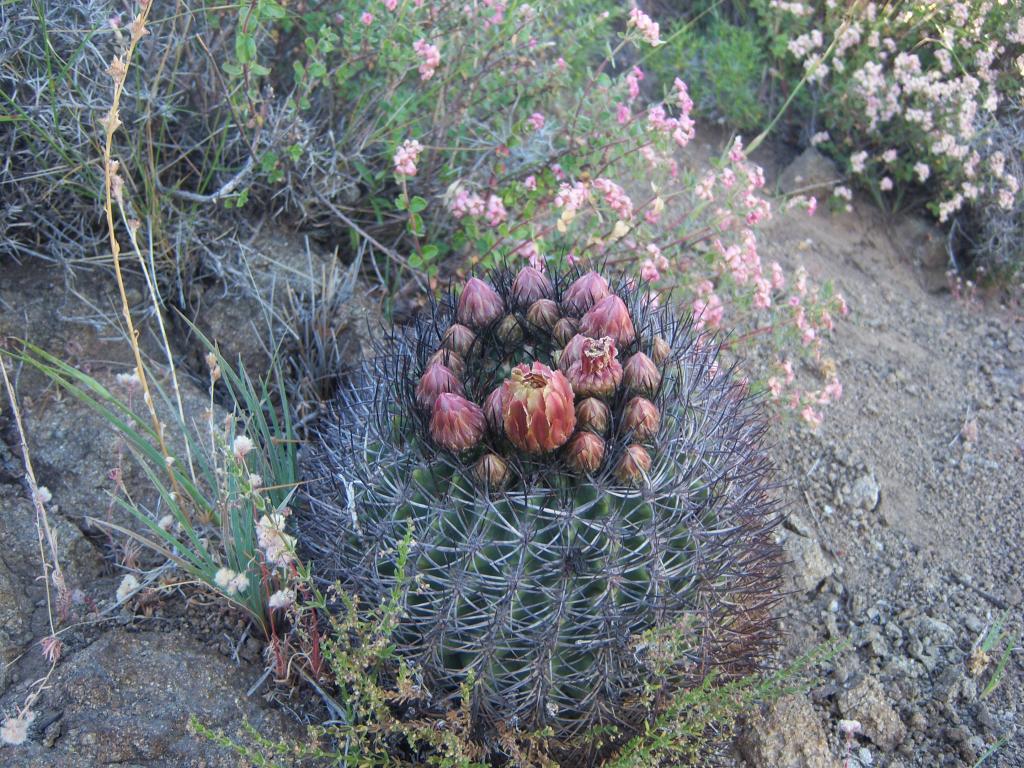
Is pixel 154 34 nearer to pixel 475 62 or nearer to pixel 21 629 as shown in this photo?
pixel 475 62

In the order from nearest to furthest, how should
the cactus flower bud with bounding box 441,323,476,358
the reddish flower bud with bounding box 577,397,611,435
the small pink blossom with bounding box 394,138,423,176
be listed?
the reddish flower bud with bounding box 577,397,611,435 → the cactus flower bud with bounding box 441,323,476,358 → the small pink blossom with bounding box 394,138,423,176

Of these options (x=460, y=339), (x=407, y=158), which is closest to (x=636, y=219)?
(x=407, y=158)

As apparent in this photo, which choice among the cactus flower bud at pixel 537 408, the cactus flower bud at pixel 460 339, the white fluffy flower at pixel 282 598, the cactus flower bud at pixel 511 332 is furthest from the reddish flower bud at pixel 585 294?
the white fluffy flower at pixel 282 598

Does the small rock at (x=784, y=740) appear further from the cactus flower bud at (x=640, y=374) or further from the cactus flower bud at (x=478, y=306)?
the cactus flower bud at (x=478, y=306)

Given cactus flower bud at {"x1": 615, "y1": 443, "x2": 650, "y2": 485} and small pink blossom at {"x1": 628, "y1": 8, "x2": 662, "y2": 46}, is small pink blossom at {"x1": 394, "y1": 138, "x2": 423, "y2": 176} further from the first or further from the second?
cactus flower bud at {"x1": 615, "y1": 443, "x2": 650, "y2": 485}

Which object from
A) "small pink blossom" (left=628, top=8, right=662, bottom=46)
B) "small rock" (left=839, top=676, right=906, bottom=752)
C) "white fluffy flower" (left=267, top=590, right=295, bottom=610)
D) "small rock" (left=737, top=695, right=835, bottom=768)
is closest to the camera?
"white fluffy flower" (left=267, top=590, right=295, bottom=610)

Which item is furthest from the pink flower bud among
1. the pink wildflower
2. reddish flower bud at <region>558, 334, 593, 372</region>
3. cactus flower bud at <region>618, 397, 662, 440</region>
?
the pink wildflower

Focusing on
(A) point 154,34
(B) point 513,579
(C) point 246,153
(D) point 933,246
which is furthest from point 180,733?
(D) point 933,246
